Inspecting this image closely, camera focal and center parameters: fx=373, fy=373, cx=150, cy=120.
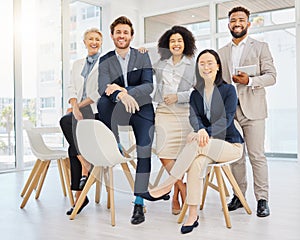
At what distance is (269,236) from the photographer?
222 centimetres

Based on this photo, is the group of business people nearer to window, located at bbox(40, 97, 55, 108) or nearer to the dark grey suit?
the dark grey suit

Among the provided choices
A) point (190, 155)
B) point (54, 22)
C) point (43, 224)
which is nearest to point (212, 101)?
point (190, 155)

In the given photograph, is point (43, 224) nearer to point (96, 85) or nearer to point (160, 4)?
point (96, 85)

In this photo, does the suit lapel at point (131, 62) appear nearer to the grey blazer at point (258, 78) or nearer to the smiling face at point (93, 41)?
the smiling face at point (93, 41)

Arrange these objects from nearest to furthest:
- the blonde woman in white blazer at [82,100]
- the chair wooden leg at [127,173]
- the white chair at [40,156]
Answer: the chair wooden leg at [127,173] → the blonde woman in white blazer at [82,100] → the white chair at [40,156]

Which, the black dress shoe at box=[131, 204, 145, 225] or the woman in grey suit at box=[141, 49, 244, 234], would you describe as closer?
the woman in grey suit at box=[141, 49, 244, 234]

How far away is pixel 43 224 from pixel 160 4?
214 inches

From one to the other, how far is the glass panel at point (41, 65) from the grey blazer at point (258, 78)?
3691 mm

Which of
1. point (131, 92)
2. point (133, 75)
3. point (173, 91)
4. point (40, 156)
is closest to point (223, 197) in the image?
point (173, 91)

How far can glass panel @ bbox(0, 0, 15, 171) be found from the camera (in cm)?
521

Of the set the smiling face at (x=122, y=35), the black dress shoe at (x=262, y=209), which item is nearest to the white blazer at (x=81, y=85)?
the smiling face at (x=122, y=35)

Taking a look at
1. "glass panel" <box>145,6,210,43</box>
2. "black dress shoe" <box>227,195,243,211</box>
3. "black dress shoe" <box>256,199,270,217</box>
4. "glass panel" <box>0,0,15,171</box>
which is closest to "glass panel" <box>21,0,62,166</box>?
"glass panel" <box>0,0,15,171</box>

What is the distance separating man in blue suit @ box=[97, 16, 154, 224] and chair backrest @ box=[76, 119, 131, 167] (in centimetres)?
19

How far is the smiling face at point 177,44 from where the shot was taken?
8.70 feet
